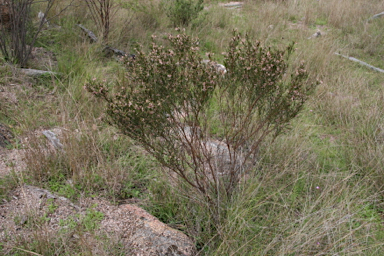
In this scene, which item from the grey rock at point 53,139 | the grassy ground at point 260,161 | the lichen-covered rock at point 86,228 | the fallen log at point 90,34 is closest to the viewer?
the lichen-covered rock at point 86,228

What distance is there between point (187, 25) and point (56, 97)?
3.91 m

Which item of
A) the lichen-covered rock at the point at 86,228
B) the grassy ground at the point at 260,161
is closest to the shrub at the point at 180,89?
the grassy ground at the point at 260,161

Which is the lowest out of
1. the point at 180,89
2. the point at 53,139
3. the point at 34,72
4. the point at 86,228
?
the point at 86,228

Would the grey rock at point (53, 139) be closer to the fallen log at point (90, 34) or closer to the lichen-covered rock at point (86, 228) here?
the lichen-covered rock at point (86, 228)

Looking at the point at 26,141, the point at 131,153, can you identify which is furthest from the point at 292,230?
the point at 26,141

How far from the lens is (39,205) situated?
2533 mm

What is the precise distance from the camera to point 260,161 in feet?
9.91

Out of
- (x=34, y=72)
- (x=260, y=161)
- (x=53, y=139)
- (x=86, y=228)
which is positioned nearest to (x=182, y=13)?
(x=34, y=72)

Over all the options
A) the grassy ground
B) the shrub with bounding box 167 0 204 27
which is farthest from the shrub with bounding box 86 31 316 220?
the shrub with bounding box 167 0 204 27

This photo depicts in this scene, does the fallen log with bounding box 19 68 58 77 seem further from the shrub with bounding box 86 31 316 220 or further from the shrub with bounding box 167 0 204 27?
the shrub with bounding box 167 0 204 27

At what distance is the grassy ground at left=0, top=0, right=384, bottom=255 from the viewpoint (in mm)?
2391

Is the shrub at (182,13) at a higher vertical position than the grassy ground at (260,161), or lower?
higher

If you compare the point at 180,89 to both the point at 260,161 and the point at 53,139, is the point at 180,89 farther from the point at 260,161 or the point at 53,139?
the point at 53,139

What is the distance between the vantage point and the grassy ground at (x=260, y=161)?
2391 mm
